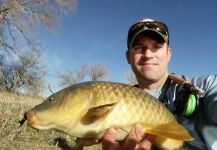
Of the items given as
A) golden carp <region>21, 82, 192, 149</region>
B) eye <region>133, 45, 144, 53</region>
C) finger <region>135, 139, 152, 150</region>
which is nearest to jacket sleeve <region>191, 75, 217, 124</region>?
A: golden carp <region>21, 82, 192, 149</region>

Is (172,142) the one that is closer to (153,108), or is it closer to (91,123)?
(153,108)

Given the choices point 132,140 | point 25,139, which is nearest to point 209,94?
point 132,140

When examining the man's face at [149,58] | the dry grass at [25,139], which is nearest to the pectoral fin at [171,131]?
the man's face at [149,58]

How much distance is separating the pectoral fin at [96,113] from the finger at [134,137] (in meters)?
0.22

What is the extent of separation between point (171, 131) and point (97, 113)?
51 centimetres

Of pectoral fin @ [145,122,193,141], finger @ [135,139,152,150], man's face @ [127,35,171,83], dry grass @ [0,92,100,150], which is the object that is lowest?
dry grass @ [0,92,100,150]

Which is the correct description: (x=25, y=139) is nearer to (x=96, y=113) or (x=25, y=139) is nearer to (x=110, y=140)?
(x=110, y=140)

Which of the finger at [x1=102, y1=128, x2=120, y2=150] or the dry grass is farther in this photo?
the dry grass

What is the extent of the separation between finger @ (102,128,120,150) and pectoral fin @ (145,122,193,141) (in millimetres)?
227

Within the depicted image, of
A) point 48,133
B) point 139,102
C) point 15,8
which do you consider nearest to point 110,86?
point 139,102

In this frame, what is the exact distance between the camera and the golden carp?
247 centimetres

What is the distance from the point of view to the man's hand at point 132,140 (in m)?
2.54

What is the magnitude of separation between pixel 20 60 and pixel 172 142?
2093 cm

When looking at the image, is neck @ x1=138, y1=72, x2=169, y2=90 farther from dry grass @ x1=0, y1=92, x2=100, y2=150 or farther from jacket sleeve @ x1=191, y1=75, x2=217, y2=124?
dry grass @ x1=0, y1=92, x2=100, y2=150
